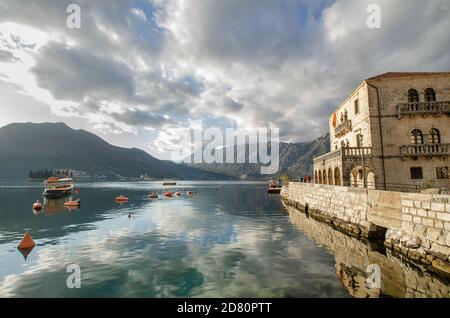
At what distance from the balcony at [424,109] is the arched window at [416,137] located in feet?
6.06

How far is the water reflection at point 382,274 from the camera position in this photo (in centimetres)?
1015

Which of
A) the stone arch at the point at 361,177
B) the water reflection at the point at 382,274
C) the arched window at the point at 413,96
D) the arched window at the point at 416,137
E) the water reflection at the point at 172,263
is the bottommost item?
the water reflection at the point at 172,263

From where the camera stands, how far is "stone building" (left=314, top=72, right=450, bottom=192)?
2614cm

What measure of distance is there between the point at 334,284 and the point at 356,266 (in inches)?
126

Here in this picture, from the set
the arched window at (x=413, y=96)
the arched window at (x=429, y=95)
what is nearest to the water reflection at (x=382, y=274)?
the arched window at (x=413, y=96)

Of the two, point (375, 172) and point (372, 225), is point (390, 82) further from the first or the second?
point (372, 225)

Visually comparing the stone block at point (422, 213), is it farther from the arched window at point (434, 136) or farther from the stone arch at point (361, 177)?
the arched window at point (434, 136)

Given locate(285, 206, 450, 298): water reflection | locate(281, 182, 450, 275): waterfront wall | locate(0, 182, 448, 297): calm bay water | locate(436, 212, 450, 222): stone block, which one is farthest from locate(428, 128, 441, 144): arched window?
locate(436, 212, 450, 222): stone block

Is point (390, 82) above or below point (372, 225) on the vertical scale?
above

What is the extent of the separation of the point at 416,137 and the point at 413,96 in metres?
4.46

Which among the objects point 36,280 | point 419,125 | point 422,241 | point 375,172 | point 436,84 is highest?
point 436,84
